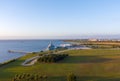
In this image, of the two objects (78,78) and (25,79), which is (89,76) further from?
(25,79)

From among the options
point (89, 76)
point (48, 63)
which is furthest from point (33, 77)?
point (48, 63)

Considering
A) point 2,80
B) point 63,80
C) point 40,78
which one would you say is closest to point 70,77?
point 63,80

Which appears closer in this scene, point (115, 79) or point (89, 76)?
point (115, 79)

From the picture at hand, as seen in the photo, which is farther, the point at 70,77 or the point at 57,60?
the point at 57,60

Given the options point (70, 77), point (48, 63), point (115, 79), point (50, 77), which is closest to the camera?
point (70, 77)

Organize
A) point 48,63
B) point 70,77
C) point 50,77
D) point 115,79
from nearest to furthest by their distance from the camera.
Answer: point 70,77 → point 115,79 → point 50,77 → point 48,63

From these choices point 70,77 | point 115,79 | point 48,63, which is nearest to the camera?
point 70,77

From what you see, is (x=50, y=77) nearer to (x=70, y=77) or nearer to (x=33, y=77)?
(x=33, y=77)
